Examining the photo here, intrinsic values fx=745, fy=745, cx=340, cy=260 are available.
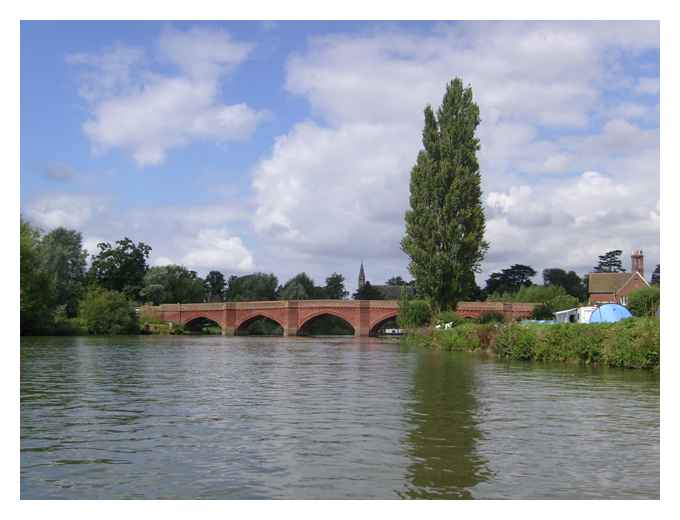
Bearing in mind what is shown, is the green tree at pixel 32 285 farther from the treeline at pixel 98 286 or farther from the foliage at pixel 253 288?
the foliage at pixel 253 288

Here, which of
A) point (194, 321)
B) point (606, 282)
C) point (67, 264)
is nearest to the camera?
point (67, 264)

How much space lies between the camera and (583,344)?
2542 centimetres

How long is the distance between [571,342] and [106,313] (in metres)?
51.3

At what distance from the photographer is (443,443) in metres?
9.66

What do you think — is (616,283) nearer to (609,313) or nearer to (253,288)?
(609,313)

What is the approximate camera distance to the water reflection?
732 cm

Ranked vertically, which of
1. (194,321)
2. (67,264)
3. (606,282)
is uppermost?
(67,264)

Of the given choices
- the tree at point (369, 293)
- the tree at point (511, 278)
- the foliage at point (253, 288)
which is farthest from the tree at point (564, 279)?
the foliage at point (253, 288)

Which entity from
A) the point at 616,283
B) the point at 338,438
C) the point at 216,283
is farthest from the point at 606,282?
the point at 338,438

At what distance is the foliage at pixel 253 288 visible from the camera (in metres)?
122

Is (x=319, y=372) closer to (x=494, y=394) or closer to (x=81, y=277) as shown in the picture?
(x=494, y=394)
